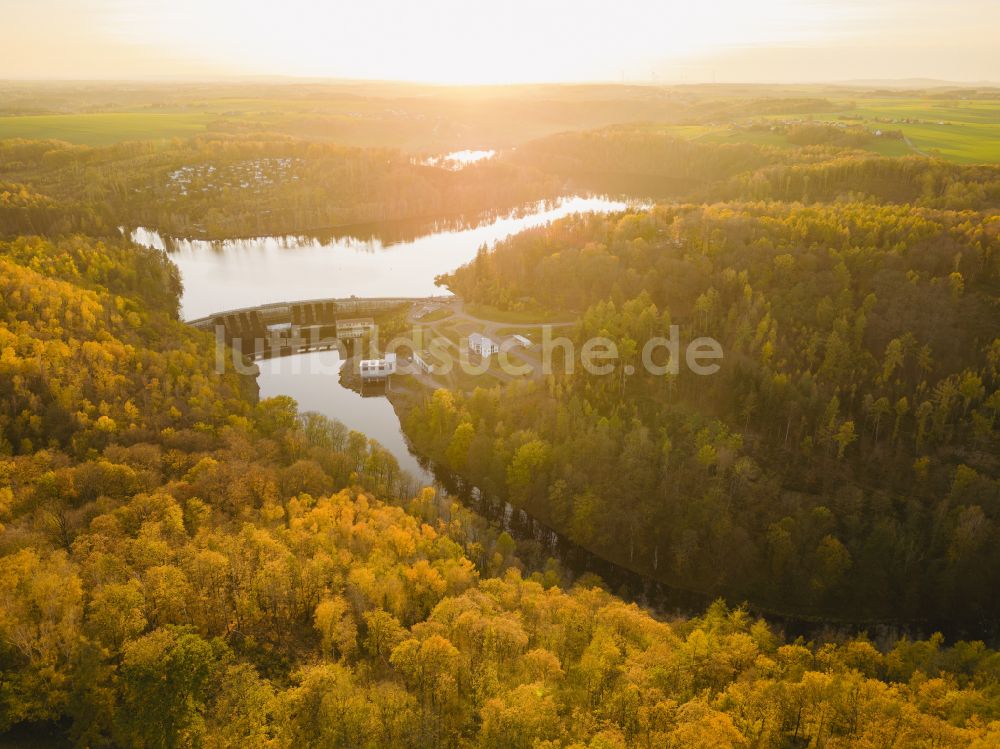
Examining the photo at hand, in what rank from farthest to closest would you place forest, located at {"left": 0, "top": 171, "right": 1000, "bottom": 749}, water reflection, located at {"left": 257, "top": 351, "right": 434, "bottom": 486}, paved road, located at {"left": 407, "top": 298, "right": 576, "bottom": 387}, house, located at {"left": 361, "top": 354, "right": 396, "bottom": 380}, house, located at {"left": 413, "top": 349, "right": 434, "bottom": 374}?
house, located at {"left": 413, "top": 349, "right": 434, "bottom": 374} < house, located at {"left": 361, "top": 354, "right": 396, "bottom": 380} < paved road, located at {"left": 407, "top": 298, "right": 576, "bottom": 387} < water reflection, located at {"left": 257, "top": 351, "right": 434, "bottom": 486} < forest, located at {"left": 0, "top": 171, "right": 1000, "bottom": 749}

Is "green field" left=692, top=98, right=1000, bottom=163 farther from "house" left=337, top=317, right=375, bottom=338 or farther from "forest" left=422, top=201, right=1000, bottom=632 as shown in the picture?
"house" left=337, top=317, right=375, bottom=338

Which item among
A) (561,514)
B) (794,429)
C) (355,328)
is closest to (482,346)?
(355,328)

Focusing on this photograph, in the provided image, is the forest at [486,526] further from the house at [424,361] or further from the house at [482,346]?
the house at [424,361]

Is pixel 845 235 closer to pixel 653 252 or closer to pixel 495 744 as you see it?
pixel 653 252

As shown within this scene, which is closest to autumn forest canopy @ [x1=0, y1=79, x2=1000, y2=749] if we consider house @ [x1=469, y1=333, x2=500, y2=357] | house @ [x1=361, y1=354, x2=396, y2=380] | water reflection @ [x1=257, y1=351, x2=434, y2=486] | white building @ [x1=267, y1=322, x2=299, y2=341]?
water reflection @ [x1=257, y1=351, x2=434, y2=486]

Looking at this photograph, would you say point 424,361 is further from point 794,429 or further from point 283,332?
point 794,429
